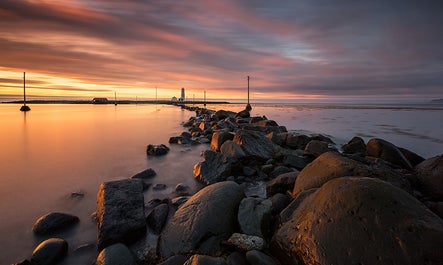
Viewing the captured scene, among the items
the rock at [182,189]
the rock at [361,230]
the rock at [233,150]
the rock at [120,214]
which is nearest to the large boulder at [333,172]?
the rock at [361,230]

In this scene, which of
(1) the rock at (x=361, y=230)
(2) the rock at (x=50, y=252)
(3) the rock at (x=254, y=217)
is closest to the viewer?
(1) the rock at (x=361, y=230)

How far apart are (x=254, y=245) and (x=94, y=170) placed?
251 inches

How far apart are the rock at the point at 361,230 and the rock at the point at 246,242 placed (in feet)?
0.62

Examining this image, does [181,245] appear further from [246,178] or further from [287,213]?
[246,178]

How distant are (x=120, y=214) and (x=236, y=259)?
210 cm

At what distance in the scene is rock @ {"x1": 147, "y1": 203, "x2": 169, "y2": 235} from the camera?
410cm

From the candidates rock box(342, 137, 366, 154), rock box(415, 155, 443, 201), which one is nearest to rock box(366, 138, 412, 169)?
rock box(415, 155, 443, 201)

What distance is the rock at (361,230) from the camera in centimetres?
230

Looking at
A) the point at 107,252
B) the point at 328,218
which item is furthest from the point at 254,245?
the point at 107,252

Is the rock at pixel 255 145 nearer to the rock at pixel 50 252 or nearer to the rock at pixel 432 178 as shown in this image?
the rock at pixel 432 178

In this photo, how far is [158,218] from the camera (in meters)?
4.26

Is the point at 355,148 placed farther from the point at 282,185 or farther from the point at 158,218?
the point at 158,218

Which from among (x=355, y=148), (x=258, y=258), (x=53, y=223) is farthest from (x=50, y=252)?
(x=355, y=148)

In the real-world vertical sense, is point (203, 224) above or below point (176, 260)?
above
